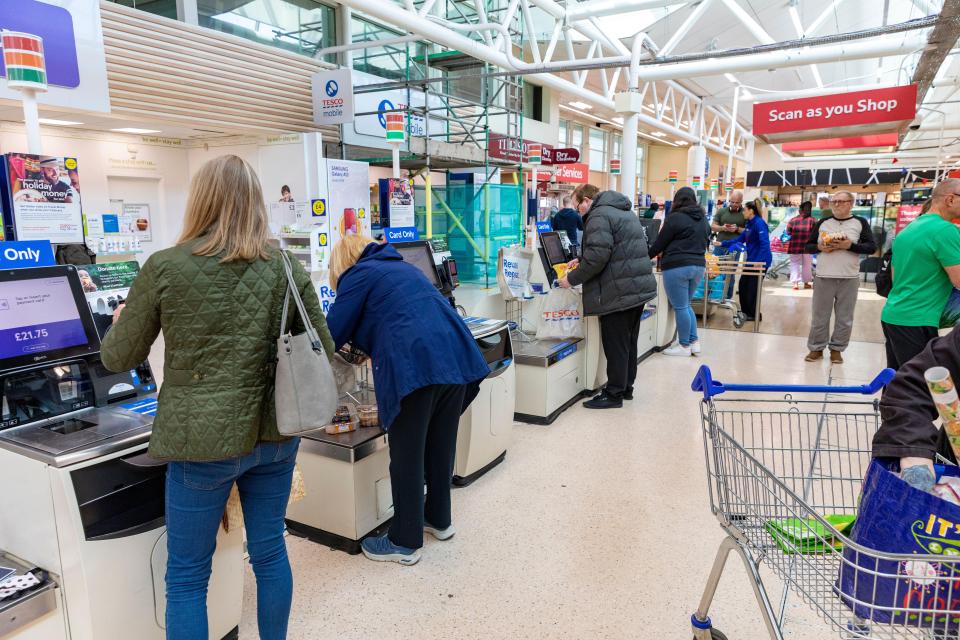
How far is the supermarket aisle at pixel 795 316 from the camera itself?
25.5 ft

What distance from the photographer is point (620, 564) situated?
2.74 metres

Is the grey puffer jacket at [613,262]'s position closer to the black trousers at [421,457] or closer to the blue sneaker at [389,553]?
the black trousers at [421,457]

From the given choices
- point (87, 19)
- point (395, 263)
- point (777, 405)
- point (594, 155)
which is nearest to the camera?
point (395, 263)

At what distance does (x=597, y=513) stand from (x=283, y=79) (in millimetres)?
5937

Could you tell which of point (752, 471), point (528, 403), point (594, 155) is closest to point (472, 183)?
point (528, 403)

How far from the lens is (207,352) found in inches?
65.7

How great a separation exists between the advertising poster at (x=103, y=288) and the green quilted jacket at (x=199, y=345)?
0.49m

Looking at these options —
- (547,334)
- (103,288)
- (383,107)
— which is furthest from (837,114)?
(103,288)

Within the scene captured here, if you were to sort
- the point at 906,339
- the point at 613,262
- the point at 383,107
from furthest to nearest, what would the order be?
the point at 383,107 → the point at 613,262 → the point at 906,339

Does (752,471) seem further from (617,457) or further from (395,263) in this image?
(617,457)

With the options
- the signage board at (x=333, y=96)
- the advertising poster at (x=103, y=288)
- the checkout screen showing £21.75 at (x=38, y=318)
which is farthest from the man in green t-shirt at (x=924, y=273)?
the signage board at (x=333, y=96)

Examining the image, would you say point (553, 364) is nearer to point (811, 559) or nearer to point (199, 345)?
point (811, 559)

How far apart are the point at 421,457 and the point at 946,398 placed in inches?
72.4

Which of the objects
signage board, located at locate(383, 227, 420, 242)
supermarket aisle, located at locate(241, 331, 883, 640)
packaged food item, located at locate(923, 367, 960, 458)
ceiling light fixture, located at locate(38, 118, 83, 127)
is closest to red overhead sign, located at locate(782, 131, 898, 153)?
supermarket aisle, located at locate(241, 331, 883, 640)
